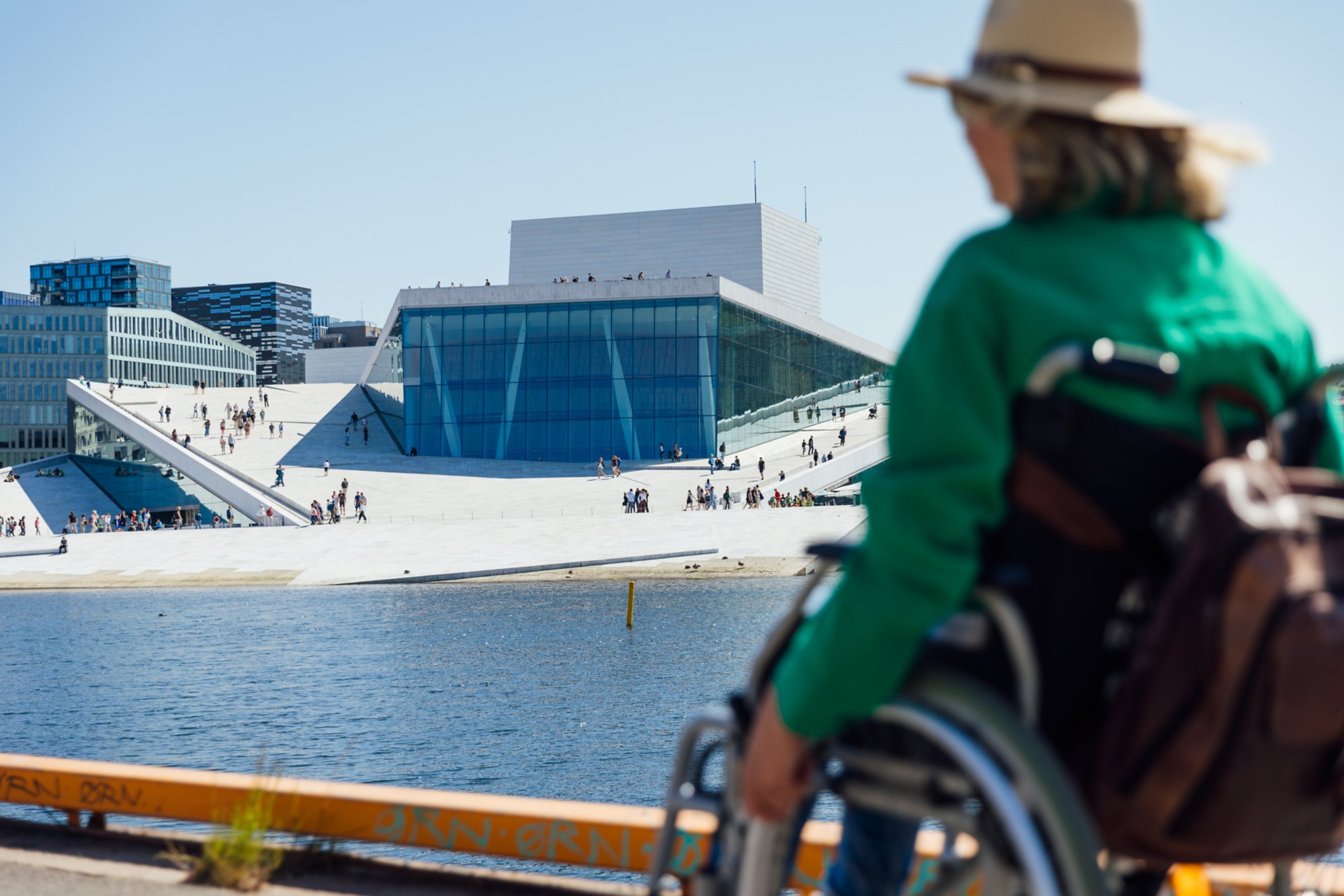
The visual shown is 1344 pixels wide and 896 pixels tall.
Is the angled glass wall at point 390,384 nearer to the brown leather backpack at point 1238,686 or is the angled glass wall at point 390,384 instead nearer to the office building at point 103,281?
the brown leather backpack at point 1238,686

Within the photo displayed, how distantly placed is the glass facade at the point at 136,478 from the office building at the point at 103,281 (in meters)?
110

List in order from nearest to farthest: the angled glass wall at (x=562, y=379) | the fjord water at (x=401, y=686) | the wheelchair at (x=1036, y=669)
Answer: the wheelchair at (x=1036, y=669)
the fjord water at (x=401, y=686)
the angled glass wall at (x=562, y=379)

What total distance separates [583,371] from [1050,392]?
5820cm

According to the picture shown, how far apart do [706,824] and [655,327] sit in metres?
56.3

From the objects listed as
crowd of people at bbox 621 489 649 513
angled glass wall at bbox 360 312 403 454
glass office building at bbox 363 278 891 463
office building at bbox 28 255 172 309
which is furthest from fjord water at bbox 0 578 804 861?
office building at bbox 28 255 172 309

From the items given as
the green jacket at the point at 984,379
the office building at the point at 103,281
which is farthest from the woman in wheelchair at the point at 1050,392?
the office building at the point at 103,281

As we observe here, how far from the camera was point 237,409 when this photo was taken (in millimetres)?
61125

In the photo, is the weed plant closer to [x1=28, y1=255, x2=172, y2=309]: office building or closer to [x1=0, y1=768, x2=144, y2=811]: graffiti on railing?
[x1=0, y1=768, x2=144, y2=811]: graffiti on railing

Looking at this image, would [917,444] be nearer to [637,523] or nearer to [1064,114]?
[1064,114]

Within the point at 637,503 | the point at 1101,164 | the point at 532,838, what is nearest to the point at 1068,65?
the point at 1101,164

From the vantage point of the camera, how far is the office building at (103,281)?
16562 cm

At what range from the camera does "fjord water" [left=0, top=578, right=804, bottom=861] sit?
12391mm

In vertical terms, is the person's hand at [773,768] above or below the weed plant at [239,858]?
above

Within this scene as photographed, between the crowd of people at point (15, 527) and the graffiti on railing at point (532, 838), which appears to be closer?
the graffiti on railing at point (532, 838)
